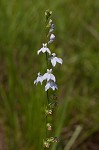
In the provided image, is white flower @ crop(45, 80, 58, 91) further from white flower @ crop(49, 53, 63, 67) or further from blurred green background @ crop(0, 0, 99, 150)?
blurred green background @ crop(0, 0, 99, 150)

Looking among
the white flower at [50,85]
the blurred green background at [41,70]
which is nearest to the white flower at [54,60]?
the white flower at [50,85]

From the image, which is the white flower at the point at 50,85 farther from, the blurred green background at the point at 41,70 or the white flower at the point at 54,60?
the blurred green background at the point at 41,70

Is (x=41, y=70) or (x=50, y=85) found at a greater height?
(x=41, y=70)

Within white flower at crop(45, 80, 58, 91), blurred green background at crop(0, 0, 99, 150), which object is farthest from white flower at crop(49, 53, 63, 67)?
blurred green background at crop(0, 0, 99, 150)

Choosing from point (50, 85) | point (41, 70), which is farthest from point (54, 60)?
point (41, 70)

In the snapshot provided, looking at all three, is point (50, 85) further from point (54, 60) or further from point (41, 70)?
point (41, 70)

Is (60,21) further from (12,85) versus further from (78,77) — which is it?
(12,85)

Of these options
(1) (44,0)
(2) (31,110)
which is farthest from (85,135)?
(1) (44,0)

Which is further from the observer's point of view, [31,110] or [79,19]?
[79,19]
